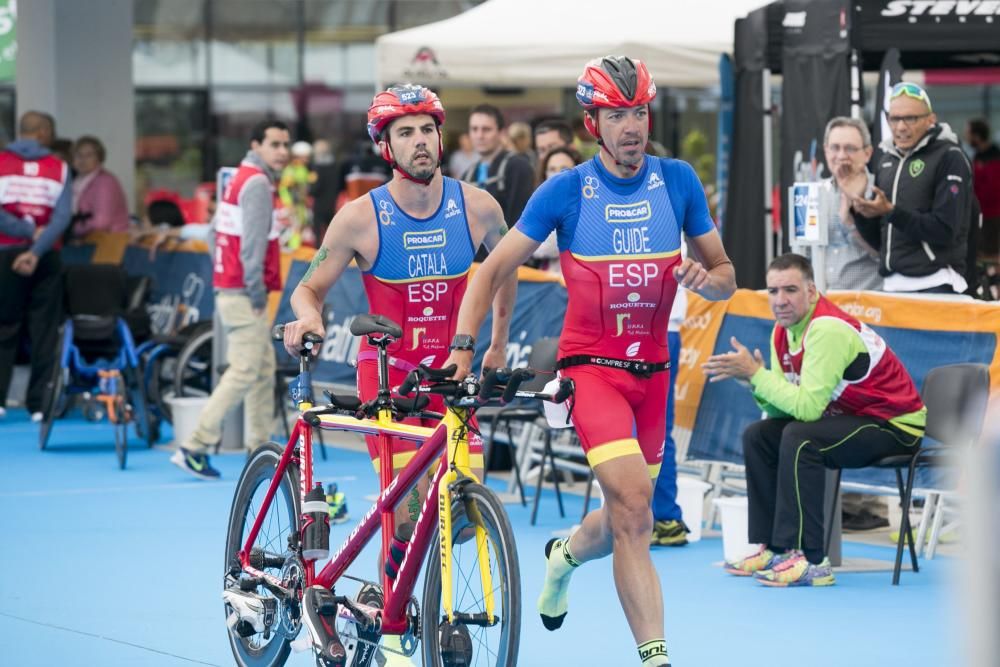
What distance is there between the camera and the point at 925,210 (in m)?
8.76

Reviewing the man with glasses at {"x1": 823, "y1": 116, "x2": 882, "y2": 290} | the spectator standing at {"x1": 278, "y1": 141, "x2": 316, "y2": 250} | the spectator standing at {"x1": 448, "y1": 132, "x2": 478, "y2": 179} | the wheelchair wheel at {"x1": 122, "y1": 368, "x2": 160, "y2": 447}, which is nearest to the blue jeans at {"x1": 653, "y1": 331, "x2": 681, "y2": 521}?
the man with glasses at {"x1": 823, "y1": 116, "x2": 882, "y2": 290}

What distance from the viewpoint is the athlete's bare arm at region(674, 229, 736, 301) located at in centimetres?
495

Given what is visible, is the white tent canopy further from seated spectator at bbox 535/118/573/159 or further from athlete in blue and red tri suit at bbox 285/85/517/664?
athlete in blue and red tri suit at bbox 285/85/517/664

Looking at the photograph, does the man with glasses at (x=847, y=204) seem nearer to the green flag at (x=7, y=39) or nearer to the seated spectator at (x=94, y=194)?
the seated spectator at (x=94, y=194)

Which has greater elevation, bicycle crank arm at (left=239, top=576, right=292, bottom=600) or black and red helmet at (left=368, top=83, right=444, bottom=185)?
black and red helmet at (left=368, top=83, right=444, bottom=185)

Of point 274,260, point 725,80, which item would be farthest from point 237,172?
point 725,80

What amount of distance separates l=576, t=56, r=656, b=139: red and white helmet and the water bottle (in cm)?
145

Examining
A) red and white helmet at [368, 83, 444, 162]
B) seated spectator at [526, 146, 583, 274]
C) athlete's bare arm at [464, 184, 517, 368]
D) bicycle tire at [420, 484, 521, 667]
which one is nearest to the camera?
bicycle tire at [420, 484, 521, 667]

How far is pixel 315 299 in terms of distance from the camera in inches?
221

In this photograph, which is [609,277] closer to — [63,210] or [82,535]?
[82,535]

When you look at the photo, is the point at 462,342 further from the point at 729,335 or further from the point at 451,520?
the point at 729,335

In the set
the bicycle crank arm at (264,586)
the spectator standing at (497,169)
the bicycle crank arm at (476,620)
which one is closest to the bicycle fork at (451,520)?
the bicycle crank arm at (476,620)

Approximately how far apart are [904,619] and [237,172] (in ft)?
18.5

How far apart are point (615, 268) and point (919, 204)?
393 centimetres
